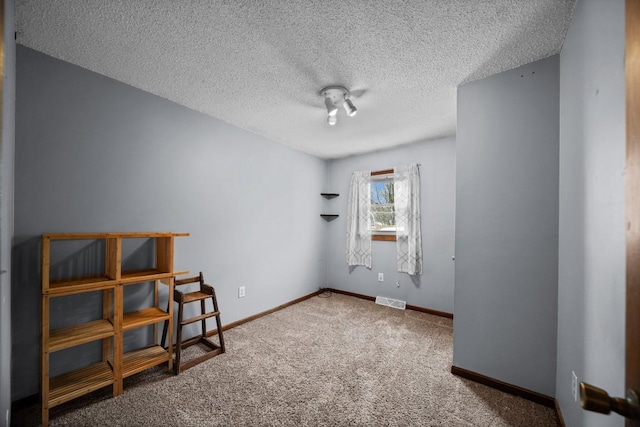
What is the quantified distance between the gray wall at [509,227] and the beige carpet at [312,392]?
0.92ft

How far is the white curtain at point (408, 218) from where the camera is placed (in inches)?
137

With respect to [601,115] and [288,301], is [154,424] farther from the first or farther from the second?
[601,115]

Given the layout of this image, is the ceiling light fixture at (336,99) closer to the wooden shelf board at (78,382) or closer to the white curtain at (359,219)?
the white curtain at (359,219)

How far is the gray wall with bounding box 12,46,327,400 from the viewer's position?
1.64 m

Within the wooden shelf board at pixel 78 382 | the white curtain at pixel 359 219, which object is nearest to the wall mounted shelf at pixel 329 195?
the white curtain at pixel 359 219

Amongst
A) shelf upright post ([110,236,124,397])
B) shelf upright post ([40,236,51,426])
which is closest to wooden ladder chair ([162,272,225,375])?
shelf upright post ([110,236,124,397])

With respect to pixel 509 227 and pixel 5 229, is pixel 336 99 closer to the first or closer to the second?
pixel 509 227

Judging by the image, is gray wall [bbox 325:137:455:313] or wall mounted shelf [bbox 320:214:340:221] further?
wall mounted shelf [bbox 320:214:340:221]

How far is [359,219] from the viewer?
13.3 ft

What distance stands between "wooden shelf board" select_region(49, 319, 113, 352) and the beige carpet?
420 mm

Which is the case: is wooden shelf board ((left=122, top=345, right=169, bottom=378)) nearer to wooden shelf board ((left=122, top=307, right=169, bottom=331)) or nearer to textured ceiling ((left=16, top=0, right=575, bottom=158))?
wooden shelf board ((left=122, top=307, right=169, bottom=331))

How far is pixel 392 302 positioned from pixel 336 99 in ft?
9.23

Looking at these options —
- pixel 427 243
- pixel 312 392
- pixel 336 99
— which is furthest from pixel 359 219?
pixel 312 392

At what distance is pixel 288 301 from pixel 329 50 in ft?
10.1
